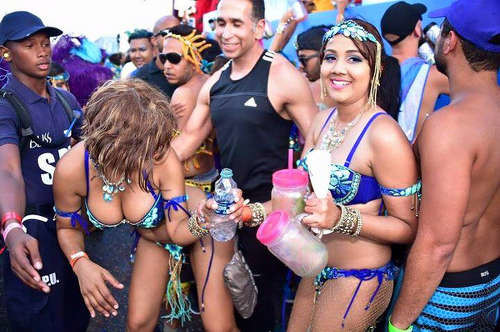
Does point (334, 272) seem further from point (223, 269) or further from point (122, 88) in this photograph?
point (122, 88)

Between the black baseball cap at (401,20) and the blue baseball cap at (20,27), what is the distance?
9.33 ft

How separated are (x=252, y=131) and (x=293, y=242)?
4.63 ft

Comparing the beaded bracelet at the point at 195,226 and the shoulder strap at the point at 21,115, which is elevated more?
the shoulder strap at the point at 21,115

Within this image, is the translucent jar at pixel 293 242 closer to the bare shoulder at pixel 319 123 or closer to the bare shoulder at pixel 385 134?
the bare shoulder at pixel 385 134

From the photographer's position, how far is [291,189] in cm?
206

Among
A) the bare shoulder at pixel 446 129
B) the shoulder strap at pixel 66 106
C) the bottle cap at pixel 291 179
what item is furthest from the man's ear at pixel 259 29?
the bare shoulder at pixel 446 129

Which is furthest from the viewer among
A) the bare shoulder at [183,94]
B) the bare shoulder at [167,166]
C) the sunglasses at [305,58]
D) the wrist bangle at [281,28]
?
the wrist bangle at [281,28]

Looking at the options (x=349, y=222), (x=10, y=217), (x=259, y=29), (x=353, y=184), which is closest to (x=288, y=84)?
(x=259, y=29)

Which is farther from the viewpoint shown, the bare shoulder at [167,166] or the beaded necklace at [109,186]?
the bare shoulder at [167,166]

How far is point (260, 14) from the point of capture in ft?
11.5

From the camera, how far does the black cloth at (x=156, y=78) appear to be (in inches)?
208

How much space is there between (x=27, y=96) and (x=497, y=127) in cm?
285

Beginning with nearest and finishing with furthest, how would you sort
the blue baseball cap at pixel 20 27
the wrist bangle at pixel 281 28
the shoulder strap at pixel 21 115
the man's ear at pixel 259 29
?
the shoulder strap at pixel 21 115 < the blue baseball cap at pixel 20 27 < the man's ear at pixel 259 29 < the wrist bangle at pixel 281 28

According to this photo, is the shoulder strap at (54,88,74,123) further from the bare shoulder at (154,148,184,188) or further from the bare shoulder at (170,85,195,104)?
the bare shoulder at (170,85,195,104)
